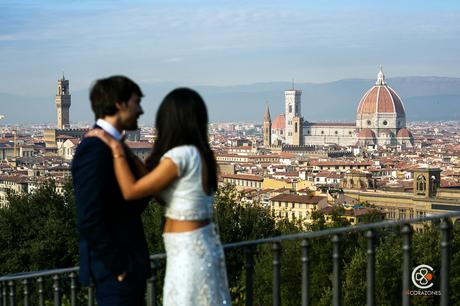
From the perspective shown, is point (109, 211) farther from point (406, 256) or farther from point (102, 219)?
point (406, 256)

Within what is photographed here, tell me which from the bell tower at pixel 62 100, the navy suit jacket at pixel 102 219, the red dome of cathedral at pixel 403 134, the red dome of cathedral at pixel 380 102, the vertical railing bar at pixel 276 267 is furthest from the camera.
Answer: the red dome of cathedral at pixel 380 102

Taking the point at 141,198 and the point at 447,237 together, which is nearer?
the point at 141,198

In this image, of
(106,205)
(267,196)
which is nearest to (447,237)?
(106,205)

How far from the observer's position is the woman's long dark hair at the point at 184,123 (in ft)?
11.8

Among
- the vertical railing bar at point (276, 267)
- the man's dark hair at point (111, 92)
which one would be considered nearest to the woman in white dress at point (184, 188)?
the man's dark hair at point (111, 92)

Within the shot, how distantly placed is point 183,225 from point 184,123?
15.8 inches

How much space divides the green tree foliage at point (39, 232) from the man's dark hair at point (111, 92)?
1540cm

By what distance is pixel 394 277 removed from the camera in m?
13.4

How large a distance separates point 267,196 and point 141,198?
5225 centimetres

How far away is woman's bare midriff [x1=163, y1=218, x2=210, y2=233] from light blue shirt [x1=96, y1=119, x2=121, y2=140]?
39 centimetres

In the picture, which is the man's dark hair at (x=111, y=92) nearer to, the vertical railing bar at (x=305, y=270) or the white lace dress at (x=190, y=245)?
the white lace dress at (x=190, y=245)

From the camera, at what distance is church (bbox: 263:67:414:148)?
148375 millimetres

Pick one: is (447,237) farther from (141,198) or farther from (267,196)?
(267,196)

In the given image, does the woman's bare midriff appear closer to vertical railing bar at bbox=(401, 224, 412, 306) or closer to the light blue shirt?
the light blue shirt
